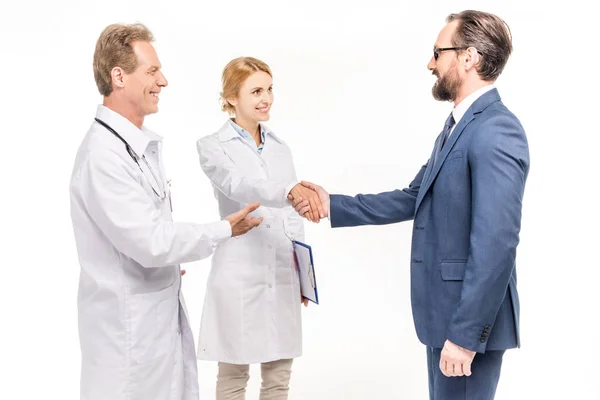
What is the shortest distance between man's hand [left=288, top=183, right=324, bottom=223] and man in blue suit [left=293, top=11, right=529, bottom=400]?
697 mm

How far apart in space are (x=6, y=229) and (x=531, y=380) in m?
3.68

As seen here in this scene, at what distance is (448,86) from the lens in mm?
2797

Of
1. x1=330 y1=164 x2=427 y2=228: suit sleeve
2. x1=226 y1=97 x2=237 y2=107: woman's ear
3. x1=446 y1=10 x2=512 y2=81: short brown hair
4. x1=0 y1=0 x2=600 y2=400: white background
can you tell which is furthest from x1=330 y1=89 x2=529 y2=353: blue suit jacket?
x1=0 y1=0 x2=600 y2=400: white background

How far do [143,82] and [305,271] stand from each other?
1264 mm

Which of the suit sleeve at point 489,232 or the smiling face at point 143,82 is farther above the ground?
the smiling face at point 143,82

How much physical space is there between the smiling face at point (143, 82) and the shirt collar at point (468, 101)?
1.17 m

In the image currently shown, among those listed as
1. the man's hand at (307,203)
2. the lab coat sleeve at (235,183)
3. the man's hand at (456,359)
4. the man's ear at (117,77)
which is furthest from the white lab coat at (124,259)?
the man's hand at (456,359)

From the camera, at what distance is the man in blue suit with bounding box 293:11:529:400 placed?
2.42m

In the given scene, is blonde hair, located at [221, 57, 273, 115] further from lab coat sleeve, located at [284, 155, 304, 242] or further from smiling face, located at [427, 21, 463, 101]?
smiling face, located at [427, 21, 463, 101]

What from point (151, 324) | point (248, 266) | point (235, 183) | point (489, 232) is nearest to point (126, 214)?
point (151, 324)

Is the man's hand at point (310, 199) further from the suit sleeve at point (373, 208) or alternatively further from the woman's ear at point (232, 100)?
the woman's ear at point (232, 100)

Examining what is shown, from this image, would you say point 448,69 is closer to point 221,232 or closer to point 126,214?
point 221,232

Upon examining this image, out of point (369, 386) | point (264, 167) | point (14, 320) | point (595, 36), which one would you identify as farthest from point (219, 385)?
point (595, 36)

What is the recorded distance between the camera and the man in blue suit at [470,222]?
7.95 ft
